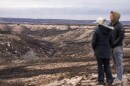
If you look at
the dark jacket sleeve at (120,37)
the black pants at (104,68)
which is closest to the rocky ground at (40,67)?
the black pants at (104,68)

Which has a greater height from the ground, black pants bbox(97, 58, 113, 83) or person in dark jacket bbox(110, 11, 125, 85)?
person in dark jacket bbox(110, 11, 125, 85)

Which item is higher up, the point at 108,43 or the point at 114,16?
the point at 114,16

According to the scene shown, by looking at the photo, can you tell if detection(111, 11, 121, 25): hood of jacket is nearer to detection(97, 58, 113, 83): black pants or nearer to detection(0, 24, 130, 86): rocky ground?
detection(97, 58, 113, 83): black pants

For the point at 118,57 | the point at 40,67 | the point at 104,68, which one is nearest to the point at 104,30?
the point at 118,57

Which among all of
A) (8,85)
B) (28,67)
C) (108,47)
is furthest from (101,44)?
(28,67)

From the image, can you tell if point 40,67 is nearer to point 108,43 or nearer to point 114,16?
point 108,43

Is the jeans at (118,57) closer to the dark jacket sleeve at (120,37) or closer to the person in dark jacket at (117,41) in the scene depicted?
the person in dark jacket at (117,41)

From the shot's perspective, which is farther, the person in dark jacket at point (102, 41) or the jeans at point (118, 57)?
the jeans at point (118, 57)

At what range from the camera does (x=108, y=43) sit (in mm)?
12367

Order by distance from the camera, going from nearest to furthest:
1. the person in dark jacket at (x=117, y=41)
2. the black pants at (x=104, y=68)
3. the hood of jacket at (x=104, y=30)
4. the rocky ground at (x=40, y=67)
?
1. the hood of jacket at (x=104, y=30)
2. the person in dark jacket at (x=117, y=41)
3. the black pants at (x=104, y=68)
4. the rocky ground at (x=40, y=67)

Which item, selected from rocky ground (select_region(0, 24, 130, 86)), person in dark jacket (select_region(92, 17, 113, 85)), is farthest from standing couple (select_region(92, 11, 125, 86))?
rocky ground (select_region(0, 24, 130, 86))

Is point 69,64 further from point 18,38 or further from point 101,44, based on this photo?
point 18,38

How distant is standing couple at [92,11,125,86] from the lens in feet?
40.1

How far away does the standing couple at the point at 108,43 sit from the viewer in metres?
12.2
